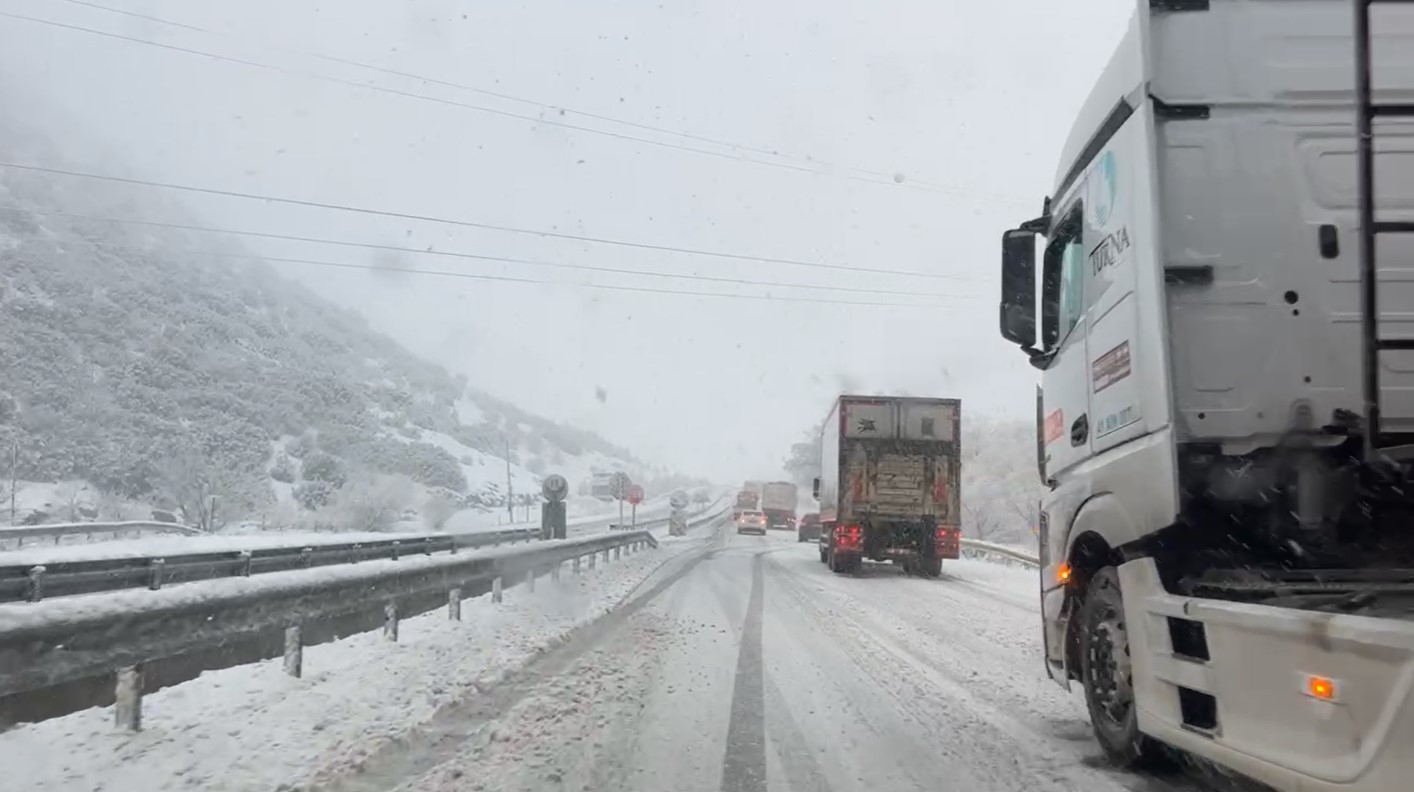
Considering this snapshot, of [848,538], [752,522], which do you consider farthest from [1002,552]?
[752,522]

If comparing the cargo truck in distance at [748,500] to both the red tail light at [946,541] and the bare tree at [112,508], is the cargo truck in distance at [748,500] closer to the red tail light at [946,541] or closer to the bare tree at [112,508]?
the bare tree at [112,508]

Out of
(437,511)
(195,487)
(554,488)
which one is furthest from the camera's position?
(437,511)

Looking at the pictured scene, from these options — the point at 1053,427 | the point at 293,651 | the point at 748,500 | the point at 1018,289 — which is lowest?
the point at 293,651

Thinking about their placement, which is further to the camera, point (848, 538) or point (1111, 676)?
point (848, 538)

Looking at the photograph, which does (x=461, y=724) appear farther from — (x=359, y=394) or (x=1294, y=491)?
(x=359, y=394)

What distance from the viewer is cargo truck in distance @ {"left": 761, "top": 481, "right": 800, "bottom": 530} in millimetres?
63969

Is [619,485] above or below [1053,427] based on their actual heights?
below

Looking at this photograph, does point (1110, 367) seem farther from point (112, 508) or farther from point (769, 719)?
point (112, 508)

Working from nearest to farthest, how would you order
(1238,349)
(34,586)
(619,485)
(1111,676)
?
(1238,349) → (1111,676) → (34,586) → (619,485)

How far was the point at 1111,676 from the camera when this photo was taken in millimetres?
4922

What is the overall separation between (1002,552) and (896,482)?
6.90 meters

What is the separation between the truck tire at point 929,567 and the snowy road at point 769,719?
30.5 ft

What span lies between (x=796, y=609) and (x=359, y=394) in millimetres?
61322

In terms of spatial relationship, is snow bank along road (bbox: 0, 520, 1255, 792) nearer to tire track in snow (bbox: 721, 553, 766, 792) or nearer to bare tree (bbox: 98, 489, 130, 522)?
tire track in snow (bbox: 721, 553, 766, 792)
